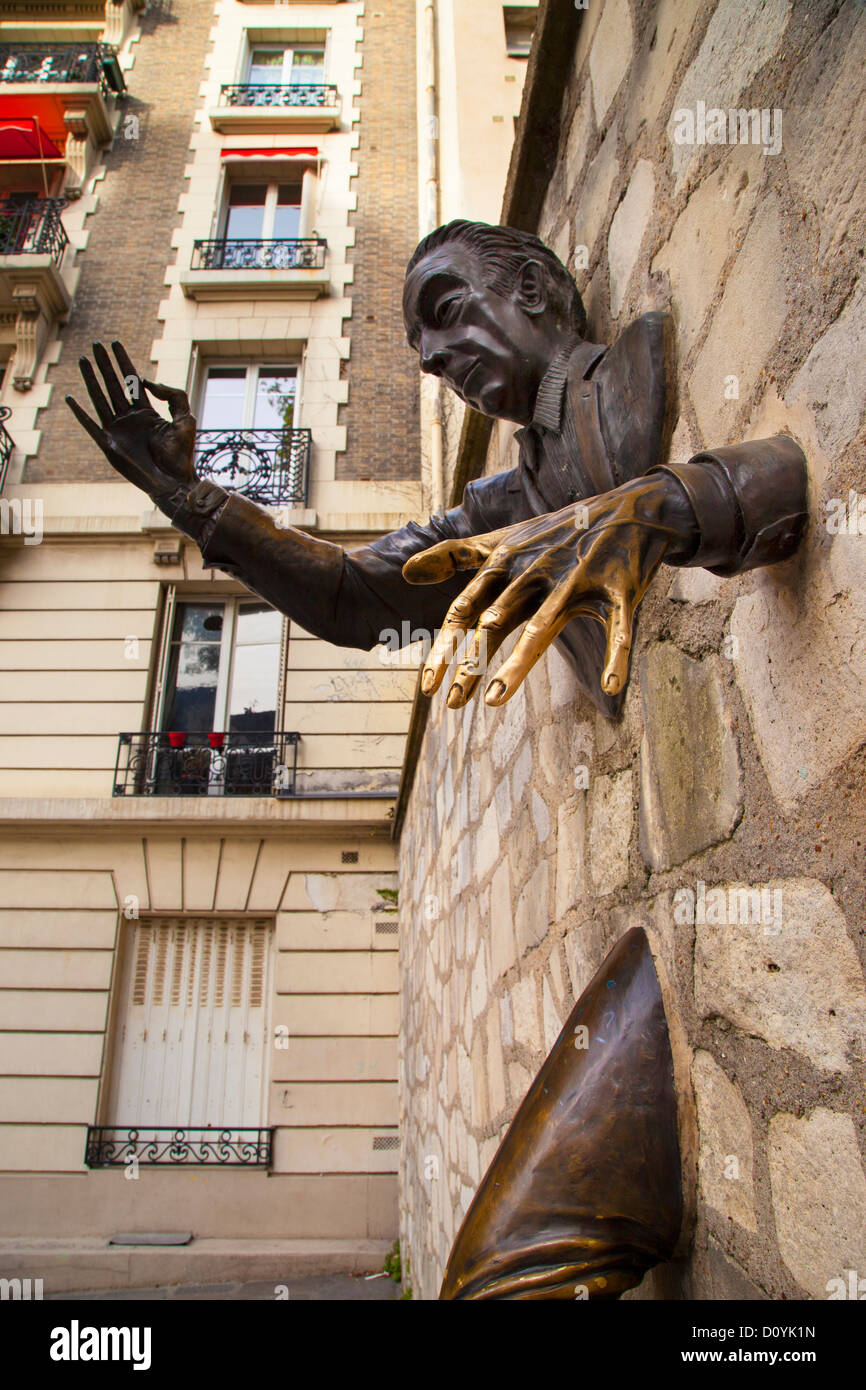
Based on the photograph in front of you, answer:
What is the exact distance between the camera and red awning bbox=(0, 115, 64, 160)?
1098cm

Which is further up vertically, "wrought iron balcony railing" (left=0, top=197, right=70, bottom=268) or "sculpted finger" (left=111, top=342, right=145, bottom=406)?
"wrought iron balcony railing" (left=0, top=197, right=70, bottom=268)

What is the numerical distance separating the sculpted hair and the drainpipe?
6.31m

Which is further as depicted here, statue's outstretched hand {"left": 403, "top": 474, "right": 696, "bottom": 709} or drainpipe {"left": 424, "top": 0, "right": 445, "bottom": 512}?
drainpipe {"left": 424, "top": 0, "right": 445, "bottom": 512}

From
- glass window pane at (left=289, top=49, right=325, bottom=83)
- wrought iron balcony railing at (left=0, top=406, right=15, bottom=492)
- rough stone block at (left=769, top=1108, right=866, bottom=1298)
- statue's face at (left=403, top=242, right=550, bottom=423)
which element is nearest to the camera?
rough stone block at (left=769, top=1108, right=866, bottom=1298)

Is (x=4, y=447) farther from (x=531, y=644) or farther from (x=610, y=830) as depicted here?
(x=531, y=644)

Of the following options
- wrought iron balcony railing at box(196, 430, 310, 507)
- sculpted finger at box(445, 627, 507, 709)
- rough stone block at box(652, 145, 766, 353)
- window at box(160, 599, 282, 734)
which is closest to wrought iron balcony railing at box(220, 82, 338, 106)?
wrought iron balcony railing at box(196, 430, 310, 507)

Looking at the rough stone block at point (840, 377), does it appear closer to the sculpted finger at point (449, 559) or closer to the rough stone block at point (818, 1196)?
the sculpted finger at point (449, 559)

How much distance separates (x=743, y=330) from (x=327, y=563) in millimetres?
1058

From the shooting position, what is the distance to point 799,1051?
89cm

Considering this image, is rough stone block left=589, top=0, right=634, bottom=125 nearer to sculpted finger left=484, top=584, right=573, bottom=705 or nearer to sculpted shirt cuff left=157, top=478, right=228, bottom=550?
sculpted shirt cuff left=157, top=478, right=228, bottom=550

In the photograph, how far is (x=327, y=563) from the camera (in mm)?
1932

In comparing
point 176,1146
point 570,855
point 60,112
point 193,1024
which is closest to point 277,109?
point 60,112
